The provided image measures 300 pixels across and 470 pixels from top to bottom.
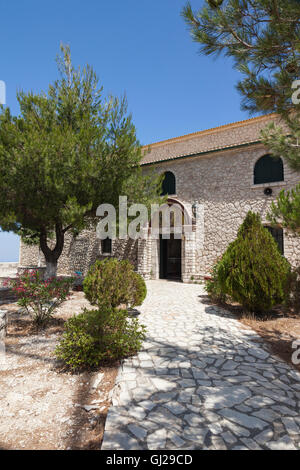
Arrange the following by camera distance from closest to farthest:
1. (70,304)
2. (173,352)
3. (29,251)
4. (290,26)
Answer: (290,26) < (173,352) < (70,304) < (29,251)

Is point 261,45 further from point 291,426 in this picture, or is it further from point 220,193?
point 220,193

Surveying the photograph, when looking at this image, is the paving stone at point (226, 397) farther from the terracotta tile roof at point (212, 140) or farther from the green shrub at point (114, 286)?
the terracotta tile roof at point (212, 140)

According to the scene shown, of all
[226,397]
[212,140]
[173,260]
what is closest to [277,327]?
[226,397]

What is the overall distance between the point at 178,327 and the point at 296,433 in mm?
3444

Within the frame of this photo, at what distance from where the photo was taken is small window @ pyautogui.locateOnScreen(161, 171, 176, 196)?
570 inches

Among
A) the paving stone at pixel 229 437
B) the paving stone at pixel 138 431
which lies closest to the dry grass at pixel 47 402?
the paving stone at pixel 138 431

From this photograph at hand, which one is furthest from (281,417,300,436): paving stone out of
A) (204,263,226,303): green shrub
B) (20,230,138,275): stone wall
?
(20,230,138,275): stone wall

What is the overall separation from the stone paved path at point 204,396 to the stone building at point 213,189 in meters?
8.00

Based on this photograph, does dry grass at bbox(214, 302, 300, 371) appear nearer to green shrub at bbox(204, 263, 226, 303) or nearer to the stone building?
green shrub at bbox(204, 263, 226, 303)

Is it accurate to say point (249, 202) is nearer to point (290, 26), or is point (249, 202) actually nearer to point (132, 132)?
point (132, 132)

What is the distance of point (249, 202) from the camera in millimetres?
12156

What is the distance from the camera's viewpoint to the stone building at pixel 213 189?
1175 cm

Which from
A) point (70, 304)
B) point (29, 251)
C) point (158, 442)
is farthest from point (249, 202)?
point (29, 251)

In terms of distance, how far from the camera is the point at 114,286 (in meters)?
6.27
